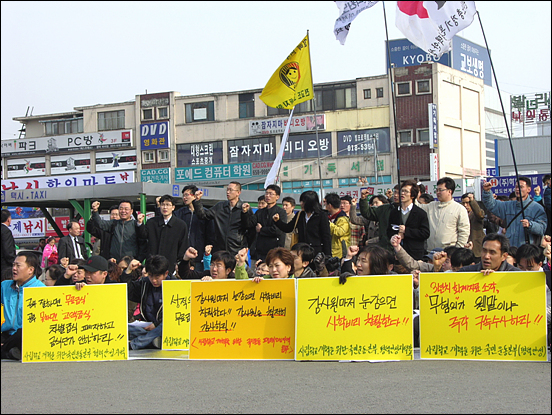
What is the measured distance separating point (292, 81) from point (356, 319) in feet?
27.9

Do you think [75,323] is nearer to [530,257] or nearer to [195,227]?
[195,227]

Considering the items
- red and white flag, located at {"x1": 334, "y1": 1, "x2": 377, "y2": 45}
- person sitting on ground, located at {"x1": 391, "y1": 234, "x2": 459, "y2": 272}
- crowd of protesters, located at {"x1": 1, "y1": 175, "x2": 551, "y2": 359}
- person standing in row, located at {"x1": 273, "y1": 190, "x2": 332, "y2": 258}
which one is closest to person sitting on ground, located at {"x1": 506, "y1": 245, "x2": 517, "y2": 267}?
crowd of protesters, located at {"x1": 1, "y1": 175, "x2": 551, "y2": 359}

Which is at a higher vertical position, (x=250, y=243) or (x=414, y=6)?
(x=414, y=6)

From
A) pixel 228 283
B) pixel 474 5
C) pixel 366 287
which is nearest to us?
pixel 366 287

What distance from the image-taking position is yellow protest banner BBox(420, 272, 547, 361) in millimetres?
6645

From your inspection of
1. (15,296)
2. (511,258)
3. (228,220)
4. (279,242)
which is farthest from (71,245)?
(511,258)

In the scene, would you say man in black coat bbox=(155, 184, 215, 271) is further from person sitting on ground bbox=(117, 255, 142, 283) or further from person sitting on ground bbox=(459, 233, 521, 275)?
person sitting on ground bbox=(459, 233, 521, 275)

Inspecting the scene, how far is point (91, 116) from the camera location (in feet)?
216

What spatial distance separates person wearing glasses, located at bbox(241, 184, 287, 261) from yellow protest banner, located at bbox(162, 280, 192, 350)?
7.42 feet

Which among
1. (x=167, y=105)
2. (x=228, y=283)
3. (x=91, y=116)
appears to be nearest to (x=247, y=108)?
(x=167, y=105)

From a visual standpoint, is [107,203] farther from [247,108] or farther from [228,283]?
[247,108]

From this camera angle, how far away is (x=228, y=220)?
1032cm

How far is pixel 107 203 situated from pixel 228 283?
1746cm

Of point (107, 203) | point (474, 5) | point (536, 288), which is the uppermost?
point (474, 5)
